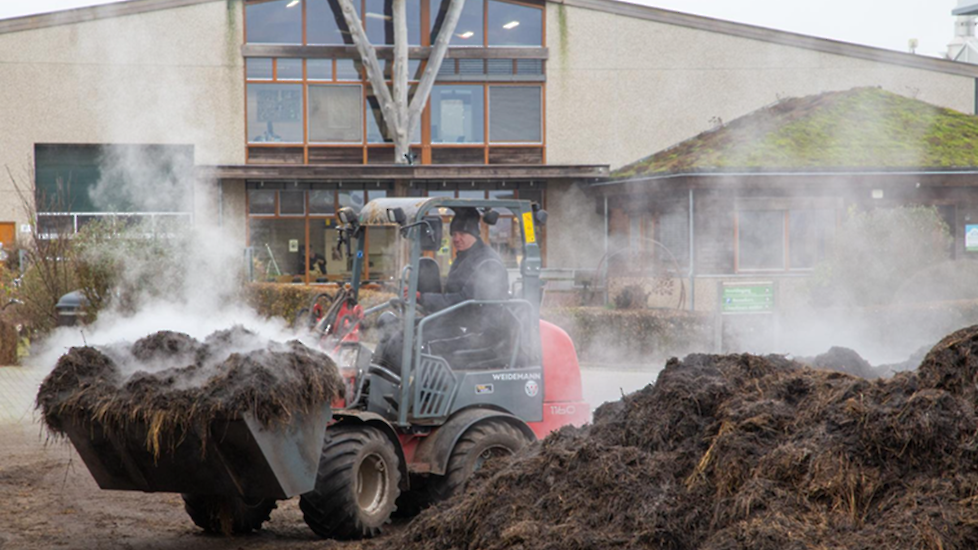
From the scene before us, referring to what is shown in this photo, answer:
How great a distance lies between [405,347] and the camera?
25.8 feet

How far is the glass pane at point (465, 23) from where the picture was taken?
97.8ft

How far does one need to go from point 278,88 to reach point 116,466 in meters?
23.6

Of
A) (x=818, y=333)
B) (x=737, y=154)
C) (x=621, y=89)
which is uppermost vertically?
(x=621, y=89)

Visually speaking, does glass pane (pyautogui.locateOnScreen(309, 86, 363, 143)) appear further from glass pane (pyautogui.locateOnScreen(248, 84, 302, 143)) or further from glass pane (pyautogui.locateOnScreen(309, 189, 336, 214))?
glass pane (pyautogui.locateOnScreen(309, 189, 336, 214))

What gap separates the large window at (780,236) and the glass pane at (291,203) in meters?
11.6

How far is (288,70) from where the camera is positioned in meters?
29.4

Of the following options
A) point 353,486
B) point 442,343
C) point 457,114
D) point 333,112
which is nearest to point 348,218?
point 442,343

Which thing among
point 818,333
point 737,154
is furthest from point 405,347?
point 737,154

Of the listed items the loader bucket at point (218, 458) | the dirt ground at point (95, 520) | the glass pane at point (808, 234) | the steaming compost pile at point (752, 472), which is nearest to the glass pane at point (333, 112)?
the glass pane at point (808, 234)

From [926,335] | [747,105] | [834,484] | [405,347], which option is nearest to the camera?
[834,484]

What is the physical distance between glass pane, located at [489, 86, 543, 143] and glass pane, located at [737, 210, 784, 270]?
25.1 ft

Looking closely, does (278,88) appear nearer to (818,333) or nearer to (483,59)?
(483,59)

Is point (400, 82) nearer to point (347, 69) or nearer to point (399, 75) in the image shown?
point (399, 75)

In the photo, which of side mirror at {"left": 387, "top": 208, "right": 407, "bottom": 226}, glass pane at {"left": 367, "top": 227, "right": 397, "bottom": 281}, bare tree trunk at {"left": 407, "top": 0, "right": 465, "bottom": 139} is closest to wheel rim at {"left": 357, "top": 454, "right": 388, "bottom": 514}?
side mirror at {"left": 387, "top": 208, "right": 407, "bottom": 226}
